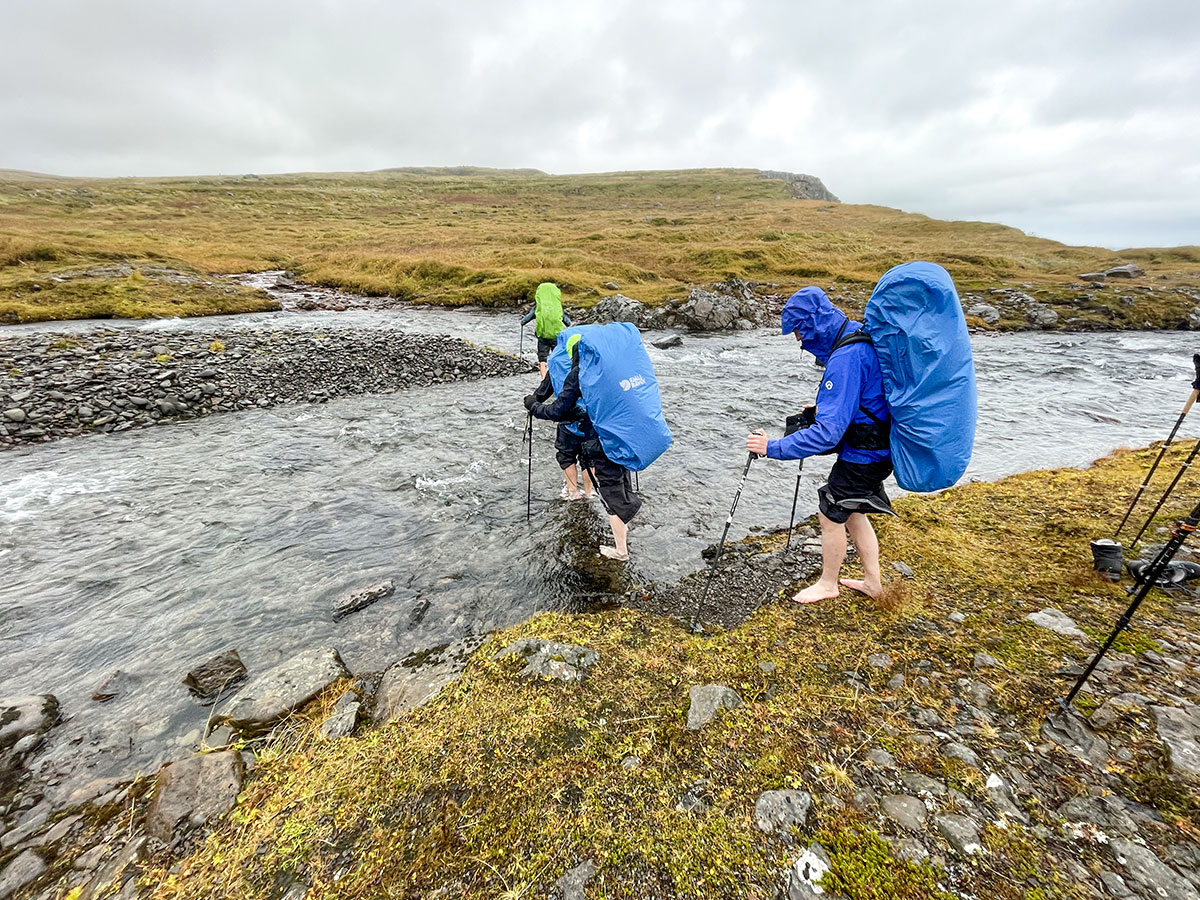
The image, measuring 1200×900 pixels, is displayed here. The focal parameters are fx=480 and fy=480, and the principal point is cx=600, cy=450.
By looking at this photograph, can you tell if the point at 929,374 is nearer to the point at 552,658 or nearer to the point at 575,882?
the point at 552,658

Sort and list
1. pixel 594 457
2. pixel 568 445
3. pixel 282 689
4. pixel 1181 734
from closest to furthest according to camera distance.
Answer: pixel 1181 734 < pixel 282 689 < pixel 594 457 < pixel 568 445

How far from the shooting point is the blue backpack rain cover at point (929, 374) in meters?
4.85

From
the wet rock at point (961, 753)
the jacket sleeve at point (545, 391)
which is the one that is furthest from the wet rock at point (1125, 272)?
the wet rock at point (961, 753)

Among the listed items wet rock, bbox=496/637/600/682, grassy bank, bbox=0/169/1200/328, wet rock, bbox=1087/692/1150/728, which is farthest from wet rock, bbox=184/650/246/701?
grassy bank, bbox=0/169/1200/328

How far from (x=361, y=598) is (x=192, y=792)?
348 cm

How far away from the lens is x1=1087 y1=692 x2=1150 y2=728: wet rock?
427 cm

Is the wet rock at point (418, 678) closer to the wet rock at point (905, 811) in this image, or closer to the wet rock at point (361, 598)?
the wet rock at point (361, 598)

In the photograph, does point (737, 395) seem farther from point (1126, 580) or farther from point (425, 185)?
point (425, 185)

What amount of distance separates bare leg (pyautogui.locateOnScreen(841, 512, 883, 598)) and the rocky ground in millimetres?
17188

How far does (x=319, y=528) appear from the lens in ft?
31.9

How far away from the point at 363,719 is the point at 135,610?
207 inches

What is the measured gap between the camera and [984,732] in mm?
4352

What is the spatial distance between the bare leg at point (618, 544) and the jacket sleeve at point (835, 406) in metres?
3.46

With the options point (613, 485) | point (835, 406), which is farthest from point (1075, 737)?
point (613, 485)
